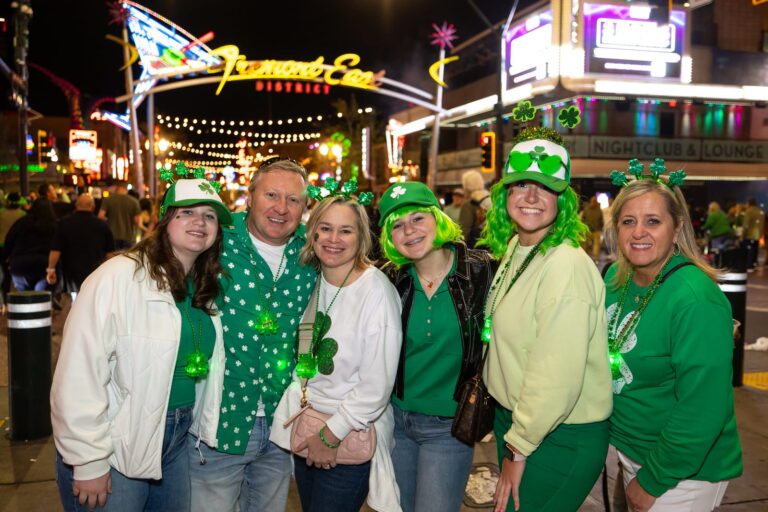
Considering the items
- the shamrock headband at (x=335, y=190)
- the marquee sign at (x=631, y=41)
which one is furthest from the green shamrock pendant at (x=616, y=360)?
the marquee sign at (x=631, y=41)

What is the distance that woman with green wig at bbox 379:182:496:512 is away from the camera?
304cm

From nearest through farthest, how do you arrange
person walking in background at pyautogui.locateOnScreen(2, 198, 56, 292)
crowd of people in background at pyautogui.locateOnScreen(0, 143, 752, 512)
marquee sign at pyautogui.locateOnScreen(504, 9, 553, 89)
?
1. crowd of people in background at pyautogui.locateOnScreen(0, 143, 752, 512)
2. person walking in background at pyautogui.locateOnScreen(2, 198, 56, 292)
3. marquee sign at pyautogui.locateOnScreen(504, 9, 553, 89)

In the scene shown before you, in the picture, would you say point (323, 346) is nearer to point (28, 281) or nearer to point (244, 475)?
point (244, 475)

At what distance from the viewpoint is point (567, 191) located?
2.71 metres

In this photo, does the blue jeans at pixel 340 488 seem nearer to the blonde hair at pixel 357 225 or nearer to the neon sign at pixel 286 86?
the blonde hair at pixel 357 225

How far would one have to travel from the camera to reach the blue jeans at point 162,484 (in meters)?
2.63

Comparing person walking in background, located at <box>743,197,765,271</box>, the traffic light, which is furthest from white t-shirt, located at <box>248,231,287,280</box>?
person walking in background, located at <box>743,197,765,271</box>

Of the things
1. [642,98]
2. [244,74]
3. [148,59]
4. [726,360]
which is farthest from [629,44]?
[726,360]

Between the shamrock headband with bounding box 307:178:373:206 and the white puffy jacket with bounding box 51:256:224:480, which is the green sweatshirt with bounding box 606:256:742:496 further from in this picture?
the white puffy jacket with bounding box 51:256:224:480

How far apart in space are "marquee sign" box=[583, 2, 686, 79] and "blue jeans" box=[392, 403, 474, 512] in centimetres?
2265

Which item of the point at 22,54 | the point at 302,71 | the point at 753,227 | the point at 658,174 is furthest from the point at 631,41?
the point at 658,174

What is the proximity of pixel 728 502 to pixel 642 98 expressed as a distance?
921 inches

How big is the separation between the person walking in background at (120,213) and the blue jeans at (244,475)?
10455mm

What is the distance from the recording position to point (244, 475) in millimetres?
3170
